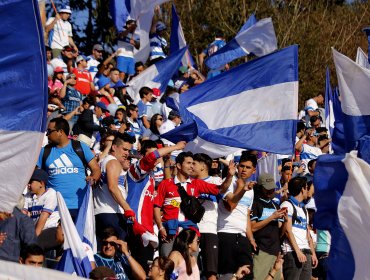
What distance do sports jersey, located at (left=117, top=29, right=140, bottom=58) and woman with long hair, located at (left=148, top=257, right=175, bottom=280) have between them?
11700mm

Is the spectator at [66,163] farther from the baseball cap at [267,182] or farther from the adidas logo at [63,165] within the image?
the baseball cap at [267,182]

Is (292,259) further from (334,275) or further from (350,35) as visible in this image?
(350,35)

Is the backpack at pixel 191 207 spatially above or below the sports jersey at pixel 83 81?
below

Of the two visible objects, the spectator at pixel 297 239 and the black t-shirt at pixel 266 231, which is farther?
the spectator at pixel 297 239

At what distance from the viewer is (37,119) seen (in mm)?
7992

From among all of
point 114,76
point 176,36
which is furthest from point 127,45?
point 114,76

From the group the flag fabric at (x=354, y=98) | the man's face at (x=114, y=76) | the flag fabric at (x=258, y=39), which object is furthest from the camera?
the man's face at (x=114, y=76)

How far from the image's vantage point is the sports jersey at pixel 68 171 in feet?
38.9

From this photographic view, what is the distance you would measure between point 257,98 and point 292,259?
2386 millimetres

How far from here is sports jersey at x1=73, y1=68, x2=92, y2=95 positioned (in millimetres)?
19438

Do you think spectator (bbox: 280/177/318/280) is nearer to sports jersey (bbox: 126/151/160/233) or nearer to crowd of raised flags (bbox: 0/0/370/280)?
crowd of raised flags (bbox: 0/0/370/280)

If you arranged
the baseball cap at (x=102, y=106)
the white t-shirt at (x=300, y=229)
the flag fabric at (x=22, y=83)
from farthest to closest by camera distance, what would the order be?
the baseball cap at (x=102, y=106) → the white t-shirt at (x=300, y=229) → the flag fabric at (x=22, y=83)

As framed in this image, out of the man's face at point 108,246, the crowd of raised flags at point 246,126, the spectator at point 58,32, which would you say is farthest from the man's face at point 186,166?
the spectator at point 58,32

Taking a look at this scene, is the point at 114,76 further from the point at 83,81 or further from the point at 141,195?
the point at 141,195
